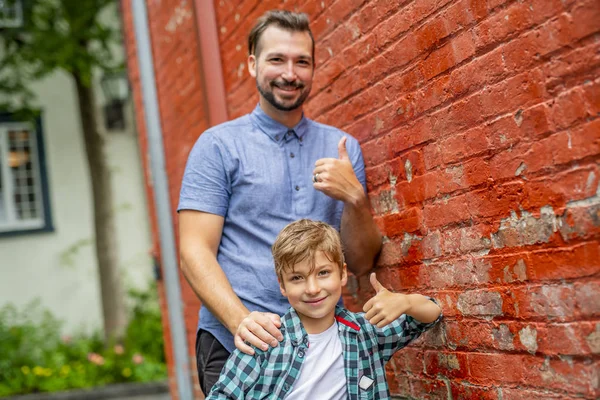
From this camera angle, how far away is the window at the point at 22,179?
14.7 meters

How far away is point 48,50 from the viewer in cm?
1191

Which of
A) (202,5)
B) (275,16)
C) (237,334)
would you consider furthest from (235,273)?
(202,5)

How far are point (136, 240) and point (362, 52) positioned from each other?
12.6m

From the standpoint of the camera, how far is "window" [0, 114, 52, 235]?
14.7 meters

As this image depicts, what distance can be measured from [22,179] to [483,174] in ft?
45.1

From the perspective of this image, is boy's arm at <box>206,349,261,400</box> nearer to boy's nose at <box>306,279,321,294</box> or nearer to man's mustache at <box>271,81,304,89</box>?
boy's nose at <box>306,279,321,294</box>

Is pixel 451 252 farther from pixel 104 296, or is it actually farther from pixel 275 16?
pixel 104 296

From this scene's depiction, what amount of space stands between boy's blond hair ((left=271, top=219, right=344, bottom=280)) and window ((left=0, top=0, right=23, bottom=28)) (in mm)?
11434

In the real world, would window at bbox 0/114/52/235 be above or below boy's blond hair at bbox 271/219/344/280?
above

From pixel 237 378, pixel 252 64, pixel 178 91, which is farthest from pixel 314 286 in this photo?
pixel 178 91

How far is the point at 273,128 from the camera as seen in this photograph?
323cm

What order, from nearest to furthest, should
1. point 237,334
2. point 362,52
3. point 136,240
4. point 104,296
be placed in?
point 237,334 < point 362,52 < point 104,296 < point 136,240

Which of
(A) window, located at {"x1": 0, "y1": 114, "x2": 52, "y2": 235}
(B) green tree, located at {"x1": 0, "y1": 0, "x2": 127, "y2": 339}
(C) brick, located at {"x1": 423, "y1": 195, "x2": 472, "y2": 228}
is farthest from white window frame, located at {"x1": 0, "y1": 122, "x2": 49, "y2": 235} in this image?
(C) brick, located at {"x1": 423, "y1": 195, "x2": 472, "y2": 228}

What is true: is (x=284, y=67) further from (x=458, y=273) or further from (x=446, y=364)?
(x=446, y=364)
